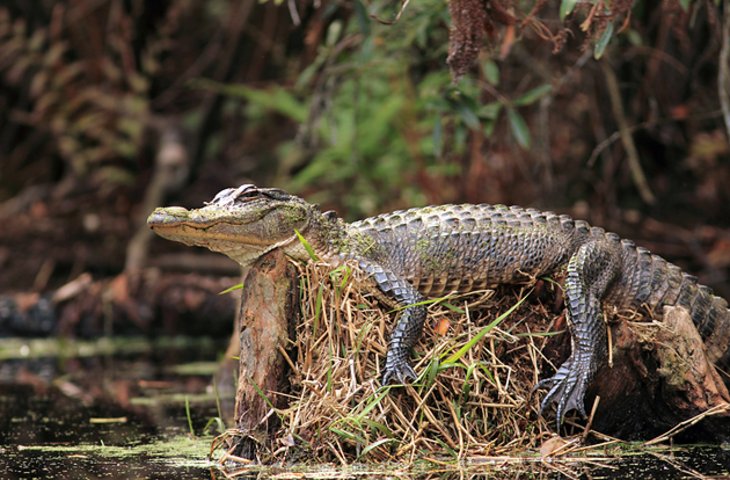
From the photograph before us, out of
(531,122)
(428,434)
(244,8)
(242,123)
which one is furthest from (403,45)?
(242,123)

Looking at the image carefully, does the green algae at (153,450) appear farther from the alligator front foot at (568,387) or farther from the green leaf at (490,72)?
the green leaf at (490,72)

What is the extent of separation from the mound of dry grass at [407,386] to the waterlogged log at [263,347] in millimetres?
57

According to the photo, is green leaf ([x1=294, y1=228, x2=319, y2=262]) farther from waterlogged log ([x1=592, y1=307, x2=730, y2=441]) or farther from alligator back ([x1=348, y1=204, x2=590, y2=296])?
waterlogged log ([x1=592, y1=307, x2=730, y2=441])

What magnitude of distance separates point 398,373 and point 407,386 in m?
0.06

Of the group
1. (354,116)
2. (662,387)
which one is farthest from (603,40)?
(354,116)

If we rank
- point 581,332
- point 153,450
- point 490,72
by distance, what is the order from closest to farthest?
1. point 581,332
2. point 153,450
3. point 490,72

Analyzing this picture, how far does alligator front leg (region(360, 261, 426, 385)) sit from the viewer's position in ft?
13.8

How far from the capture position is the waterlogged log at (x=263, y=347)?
13.9 feet

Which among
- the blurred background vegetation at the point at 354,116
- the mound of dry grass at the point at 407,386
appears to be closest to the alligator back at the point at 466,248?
the mound of dry grass at the point at 407,386

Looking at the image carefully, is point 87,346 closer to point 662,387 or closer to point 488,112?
point 488,112

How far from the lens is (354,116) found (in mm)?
8234

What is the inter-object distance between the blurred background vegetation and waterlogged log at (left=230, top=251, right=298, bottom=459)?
149 centimetres

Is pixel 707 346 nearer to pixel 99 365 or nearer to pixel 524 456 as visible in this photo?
pixel 524 456

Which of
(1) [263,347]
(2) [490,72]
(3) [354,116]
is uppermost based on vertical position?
(2) [490,72]
